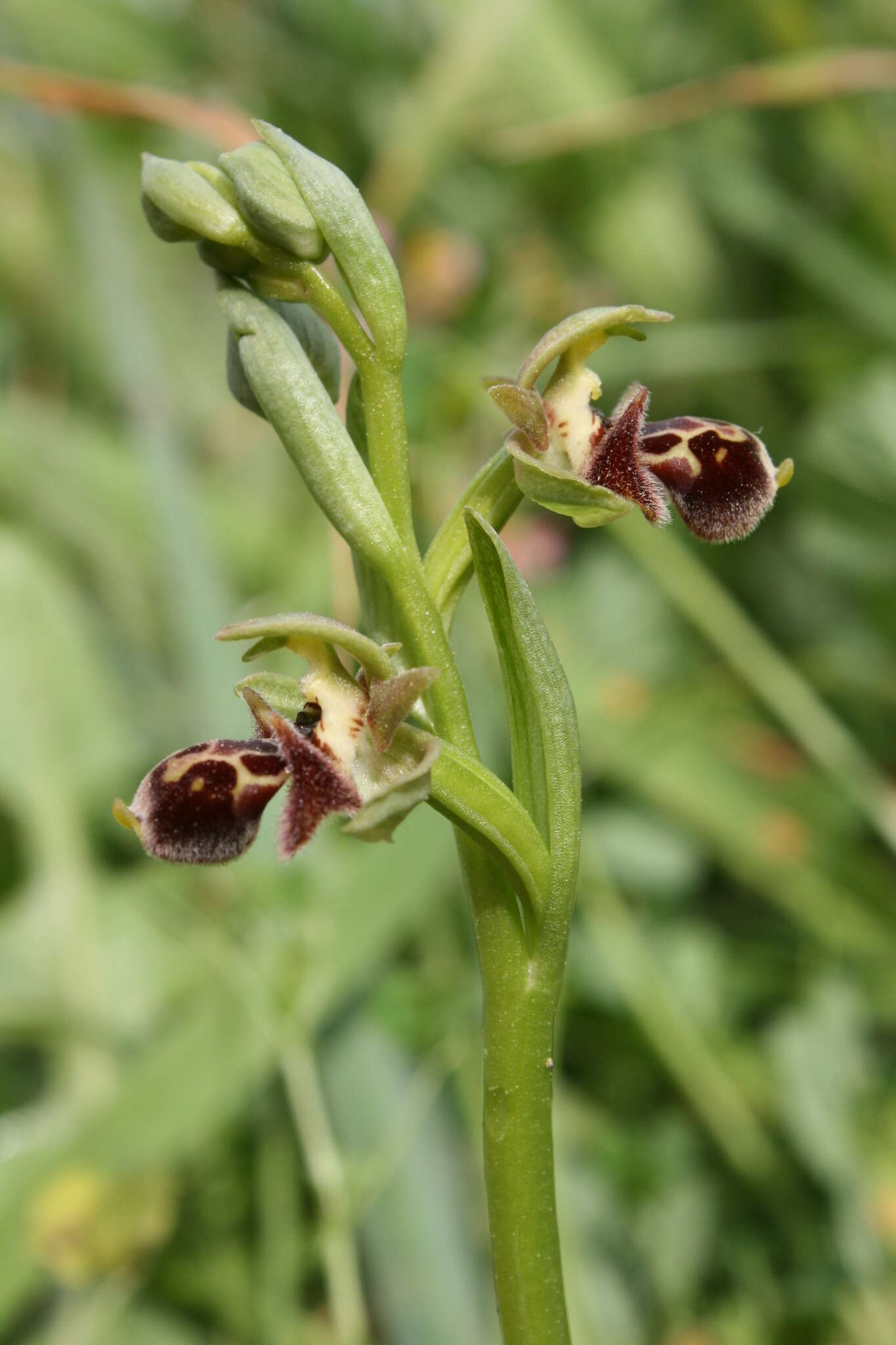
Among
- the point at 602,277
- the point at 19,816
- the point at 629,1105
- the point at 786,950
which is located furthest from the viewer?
the point at 602,277

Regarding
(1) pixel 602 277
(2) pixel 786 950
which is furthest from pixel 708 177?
(2) pixel 786 950

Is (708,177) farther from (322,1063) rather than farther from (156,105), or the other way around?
(322,1063)

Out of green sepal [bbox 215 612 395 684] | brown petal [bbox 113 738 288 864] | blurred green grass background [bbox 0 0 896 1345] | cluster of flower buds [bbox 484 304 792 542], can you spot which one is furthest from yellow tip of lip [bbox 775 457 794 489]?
blurred green grass background [bbox 0 0 896 1345]

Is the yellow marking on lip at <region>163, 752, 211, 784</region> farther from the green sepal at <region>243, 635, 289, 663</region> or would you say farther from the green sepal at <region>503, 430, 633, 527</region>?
the green sepal at <region>503, 430, 633, 527</region>

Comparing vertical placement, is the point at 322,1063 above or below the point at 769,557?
above

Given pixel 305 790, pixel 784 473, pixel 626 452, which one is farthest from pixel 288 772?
pixel 784 473

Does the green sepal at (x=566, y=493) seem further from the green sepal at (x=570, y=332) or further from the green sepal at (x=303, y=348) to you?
the green sepal at (x=303, y=348)
